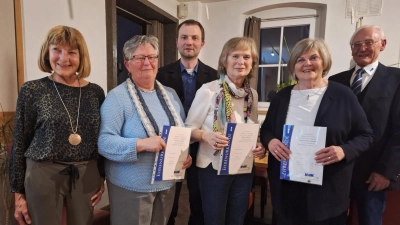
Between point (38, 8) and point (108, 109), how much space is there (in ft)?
4.56

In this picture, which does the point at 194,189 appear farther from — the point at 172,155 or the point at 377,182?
the point at 377,182

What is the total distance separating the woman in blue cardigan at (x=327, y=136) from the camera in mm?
1149

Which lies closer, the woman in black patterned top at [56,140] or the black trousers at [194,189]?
the woman in black patterned top at [56,140]

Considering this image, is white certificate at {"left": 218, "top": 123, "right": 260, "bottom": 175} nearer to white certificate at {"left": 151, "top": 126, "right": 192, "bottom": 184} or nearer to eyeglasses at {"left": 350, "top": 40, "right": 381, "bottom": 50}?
white certificate at {"left": 151, "top": 126, "right": 192, "bottom": 184}

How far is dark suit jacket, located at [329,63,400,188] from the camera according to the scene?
4.28ft

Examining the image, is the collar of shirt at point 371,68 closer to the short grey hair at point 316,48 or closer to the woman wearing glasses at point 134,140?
the short grey hair at point 316,48

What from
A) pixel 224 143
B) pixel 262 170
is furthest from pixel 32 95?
pixel 262 170

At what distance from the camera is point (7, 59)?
1.75 m

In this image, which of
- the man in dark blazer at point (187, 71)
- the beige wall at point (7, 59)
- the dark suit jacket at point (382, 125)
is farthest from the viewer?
the man in dark blazer at point (187, 71)

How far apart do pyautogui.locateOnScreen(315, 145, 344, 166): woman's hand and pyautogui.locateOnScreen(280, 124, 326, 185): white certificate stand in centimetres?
2

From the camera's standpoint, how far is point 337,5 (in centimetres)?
348

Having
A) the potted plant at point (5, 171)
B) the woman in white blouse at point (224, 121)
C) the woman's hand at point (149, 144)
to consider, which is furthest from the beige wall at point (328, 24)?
the woman's hand at point (149, 144)

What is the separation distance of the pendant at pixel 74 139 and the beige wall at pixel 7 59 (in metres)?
1.01

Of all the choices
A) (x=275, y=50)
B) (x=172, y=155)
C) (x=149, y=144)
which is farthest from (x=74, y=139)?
(x=275, y=50)
